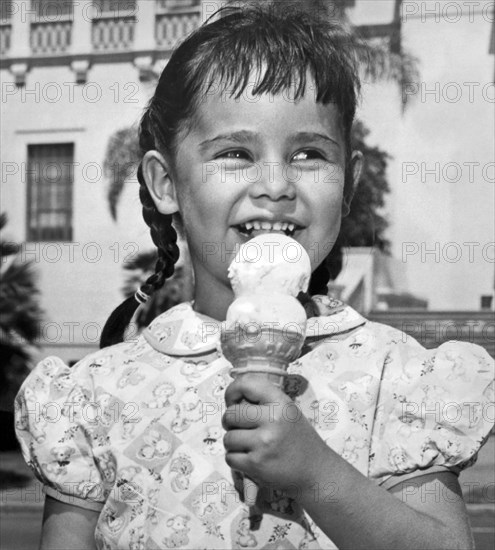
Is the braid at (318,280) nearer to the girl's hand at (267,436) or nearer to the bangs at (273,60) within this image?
the bangs at (273,60)

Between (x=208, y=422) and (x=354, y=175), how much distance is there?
43cm

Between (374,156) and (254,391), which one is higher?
(374,156)

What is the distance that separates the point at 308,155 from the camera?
145cm

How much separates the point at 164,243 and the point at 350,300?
914 centimetres

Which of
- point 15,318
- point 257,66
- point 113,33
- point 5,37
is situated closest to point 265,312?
point 257,66

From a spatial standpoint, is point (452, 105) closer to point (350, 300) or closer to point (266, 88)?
point (350, 300)

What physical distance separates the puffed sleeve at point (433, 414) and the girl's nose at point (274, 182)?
0.27 meters

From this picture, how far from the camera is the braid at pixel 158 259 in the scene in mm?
1679

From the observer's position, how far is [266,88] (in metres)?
1.43

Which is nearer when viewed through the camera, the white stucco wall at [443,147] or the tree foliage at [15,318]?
the tree foliage at [15,318]

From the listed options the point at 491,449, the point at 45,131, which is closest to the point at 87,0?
the point at 45,131

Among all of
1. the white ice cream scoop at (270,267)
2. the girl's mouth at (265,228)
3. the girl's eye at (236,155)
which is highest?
the girl's eye at (236,155)

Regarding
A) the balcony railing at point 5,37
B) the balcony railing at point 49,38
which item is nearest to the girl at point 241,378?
the balcony railing at point 49,38

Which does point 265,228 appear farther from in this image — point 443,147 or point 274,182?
point 443,147
